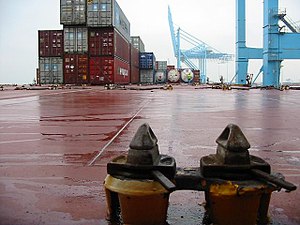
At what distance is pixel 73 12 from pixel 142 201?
1122 inches

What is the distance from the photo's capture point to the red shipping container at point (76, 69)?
2828cm

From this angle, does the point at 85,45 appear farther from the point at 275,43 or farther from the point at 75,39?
the point at 275,43

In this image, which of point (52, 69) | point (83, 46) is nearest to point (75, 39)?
point (83, 46)

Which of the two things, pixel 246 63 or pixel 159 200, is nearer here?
pixel 159 200

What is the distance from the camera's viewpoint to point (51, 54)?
29.4m

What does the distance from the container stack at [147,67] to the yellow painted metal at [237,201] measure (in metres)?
44.4

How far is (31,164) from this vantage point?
2.38 m

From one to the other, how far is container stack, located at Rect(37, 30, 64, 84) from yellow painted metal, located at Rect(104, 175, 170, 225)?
94.3 ft

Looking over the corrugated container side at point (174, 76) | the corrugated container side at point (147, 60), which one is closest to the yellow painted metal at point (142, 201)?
the corrugated container side at point (147, 60)

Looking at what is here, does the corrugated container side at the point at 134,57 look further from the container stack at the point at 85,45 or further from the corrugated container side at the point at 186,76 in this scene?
the container stack at the point at 85,45

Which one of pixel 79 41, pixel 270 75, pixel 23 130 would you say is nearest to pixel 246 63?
pixel 270 75

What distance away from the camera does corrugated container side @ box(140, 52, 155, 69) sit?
149 ft

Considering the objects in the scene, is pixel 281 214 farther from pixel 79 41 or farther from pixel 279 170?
pixel 79 41

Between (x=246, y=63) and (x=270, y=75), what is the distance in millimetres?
5615
